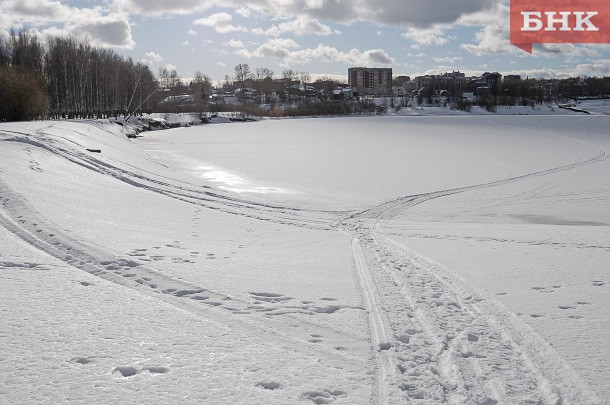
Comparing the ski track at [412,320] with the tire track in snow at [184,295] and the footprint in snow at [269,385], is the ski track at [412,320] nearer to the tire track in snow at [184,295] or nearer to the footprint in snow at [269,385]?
the tire track in snow at [184,295]

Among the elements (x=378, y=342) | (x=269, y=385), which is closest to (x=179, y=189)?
(x=378, y=342)

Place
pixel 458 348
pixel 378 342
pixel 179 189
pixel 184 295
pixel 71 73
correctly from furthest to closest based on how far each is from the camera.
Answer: pixel 71 73
pixel 179 189
pixel 184 295
pixel 378 342
pixel 458 348

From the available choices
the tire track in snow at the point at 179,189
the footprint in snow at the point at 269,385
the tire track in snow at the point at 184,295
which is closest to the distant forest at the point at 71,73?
the tire track in snow at the point at 179,189

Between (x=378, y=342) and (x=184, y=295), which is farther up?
(x=184, y=295)

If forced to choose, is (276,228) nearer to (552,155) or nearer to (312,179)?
(312,179)

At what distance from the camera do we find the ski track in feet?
15.4

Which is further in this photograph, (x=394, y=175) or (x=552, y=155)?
(x=552, y=155)

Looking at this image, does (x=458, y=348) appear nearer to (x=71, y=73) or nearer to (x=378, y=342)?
(x=378, y=342)

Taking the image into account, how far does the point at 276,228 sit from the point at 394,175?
37.6 feet

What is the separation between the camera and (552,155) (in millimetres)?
30688

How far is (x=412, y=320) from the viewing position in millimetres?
6270

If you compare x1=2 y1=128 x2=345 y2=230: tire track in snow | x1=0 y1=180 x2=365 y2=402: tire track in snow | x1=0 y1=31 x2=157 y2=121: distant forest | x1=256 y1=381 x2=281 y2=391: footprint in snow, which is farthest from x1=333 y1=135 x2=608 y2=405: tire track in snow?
x1=0 y1=31 x2=157 y2=121: distant forest

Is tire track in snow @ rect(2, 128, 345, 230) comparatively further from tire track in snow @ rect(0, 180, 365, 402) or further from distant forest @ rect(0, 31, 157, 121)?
distant forest @ rect(0, 31, 157, 121)

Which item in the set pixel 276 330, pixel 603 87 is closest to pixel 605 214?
pixel 276 330
